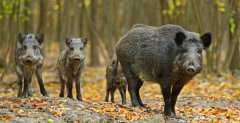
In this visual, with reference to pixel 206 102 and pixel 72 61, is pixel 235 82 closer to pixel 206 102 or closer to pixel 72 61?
pixel 206 102

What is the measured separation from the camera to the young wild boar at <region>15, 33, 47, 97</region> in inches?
509

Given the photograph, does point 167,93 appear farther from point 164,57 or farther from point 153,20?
point 153,20

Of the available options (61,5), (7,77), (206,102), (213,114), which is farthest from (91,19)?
(213,114)

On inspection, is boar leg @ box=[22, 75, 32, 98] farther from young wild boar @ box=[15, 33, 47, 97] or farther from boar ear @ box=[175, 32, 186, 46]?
boar ear @ box=[175, 32, 186, 46]

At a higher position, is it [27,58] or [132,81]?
[27,58]

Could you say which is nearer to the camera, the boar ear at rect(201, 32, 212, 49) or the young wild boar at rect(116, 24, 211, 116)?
the young wild boar at rect(116, 24, 211, 116)

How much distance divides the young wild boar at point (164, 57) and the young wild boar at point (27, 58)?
1.63m

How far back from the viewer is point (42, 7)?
25.8 metres

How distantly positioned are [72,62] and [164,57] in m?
2.35

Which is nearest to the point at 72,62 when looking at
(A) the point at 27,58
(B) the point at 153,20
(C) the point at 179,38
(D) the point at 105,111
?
(A) the point at 27,58

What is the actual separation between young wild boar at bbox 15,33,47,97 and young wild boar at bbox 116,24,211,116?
5.35 ft

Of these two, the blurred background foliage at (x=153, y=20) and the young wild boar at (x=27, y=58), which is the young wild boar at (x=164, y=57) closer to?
the young wild boar at (x=27, y=58)

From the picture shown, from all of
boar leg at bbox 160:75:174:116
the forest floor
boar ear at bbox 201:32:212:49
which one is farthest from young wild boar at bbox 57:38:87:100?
boar ear at bbox 201:32:212:49

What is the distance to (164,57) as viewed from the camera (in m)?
11.8
